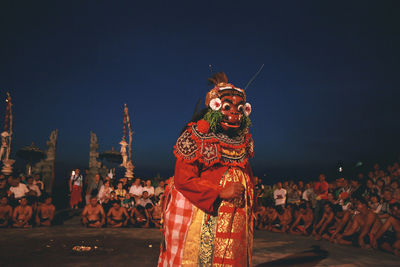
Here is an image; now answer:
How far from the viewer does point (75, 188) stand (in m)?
14.0

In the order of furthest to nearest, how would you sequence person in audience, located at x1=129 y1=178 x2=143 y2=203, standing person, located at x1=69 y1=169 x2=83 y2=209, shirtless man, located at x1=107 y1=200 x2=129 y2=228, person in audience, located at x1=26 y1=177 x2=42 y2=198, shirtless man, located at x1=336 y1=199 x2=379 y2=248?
1. standing person, located at x1=69 y1=169 x2=83 y2=209
2. person in audience, located at x1=129 y1=178 x2=143 y2=203
3. person in audience, located at x1=26 y1=177 x2=42 y2=198
4. shirtless man, located at x1=107 y1=200 x2=129 y2=228
5. shirtless man, located at x1=336 y1=199 x2=379 y2=248

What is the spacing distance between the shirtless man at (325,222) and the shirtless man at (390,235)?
143 cm

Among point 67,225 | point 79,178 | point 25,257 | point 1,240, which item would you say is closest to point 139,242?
point 25,257

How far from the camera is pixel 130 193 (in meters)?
11.1

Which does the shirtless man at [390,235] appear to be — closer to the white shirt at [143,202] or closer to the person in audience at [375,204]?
the person in audience at [375,204]

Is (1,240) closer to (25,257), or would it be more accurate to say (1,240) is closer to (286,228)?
(25,257)

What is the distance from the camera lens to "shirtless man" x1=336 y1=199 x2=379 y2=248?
7.30 metres

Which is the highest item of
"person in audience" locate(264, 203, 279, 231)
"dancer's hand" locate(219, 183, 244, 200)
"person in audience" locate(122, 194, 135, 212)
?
"dancer's hand" locate(219, 183, 244, 200)

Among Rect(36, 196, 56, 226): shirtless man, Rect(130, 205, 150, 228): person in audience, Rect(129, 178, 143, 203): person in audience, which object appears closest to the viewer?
A: Rect(36, 196, 56, 226): shirtless man

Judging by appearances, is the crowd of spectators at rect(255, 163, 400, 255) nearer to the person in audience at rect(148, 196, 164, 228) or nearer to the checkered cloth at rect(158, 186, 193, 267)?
the person in audience at rect(148, 196, 164, 228)

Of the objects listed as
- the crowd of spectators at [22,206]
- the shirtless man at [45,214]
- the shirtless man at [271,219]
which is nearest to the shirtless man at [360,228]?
the shirtless man at [271,219]

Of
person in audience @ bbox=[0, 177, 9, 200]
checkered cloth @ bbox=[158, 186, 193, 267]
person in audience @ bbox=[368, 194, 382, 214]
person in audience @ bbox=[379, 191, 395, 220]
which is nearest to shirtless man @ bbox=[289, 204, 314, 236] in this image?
person in audience @ bbox=[368, 194, 382, 214]

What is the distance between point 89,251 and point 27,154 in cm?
1121

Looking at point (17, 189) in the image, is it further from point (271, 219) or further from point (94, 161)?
point (271, 219)
